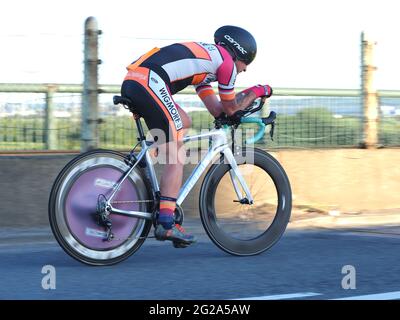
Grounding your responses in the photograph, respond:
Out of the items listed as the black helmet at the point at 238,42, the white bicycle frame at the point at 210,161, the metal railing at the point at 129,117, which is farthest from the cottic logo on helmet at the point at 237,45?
the metal railing at the point at 129,117

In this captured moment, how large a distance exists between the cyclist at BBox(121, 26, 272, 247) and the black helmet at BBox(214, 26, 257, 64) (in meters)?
0.11

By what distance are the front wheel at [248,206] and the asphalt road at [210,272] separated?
15 cm

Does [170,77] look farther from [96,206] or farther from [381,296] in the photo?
[381,296]

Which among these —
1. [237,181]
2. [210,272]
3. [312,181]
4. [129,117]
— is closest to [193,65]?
[237,181]

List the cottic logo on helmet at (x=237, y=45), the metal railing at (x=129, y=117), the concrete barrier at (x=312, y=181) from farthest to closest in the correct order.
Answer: the metal railing at (x=129, y=117) → the concrete barrier at (x=312, y=181) → the cottic logo on helmet at (x=237, y=45)

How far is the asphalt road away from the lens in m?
4.88

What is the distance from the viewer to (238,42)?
19.9 ft

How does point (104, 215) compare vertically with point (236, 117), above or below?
below

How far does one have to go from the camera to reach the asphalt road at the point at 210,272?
192 inches

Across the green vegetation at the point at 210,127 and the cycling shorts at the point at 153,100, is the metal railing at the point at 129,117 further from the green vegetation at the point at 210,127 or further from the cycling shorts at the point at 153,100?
the cycling shorts at the point at 153,100

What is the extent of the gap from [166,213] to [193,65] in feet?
3.93

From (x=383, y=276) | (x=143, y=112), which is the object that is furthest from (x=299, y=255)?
(x=143, y=112)
